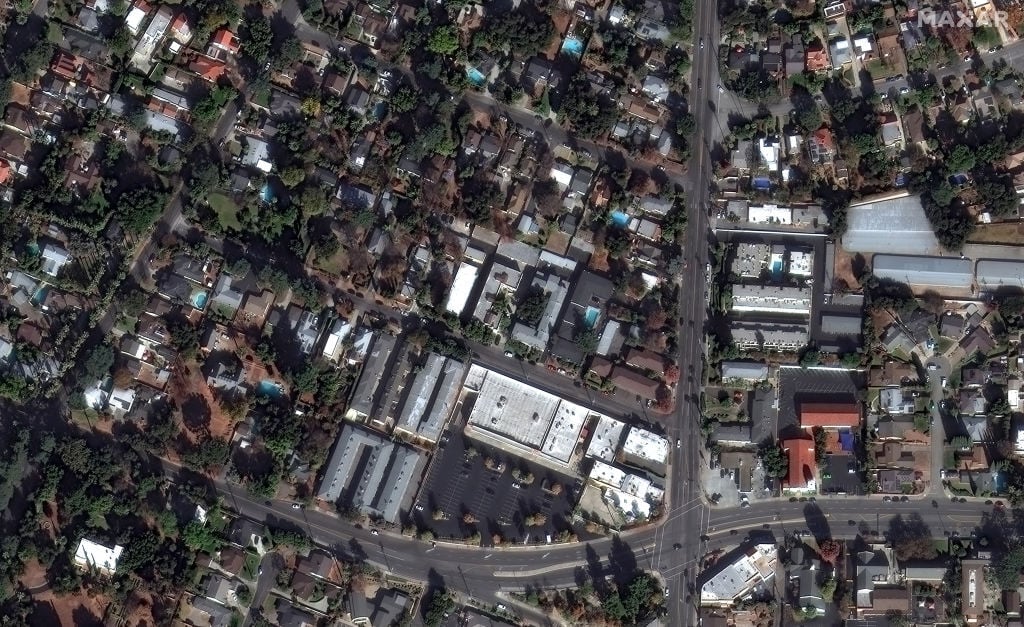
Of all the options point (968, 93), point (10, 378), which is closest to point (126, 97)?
point (10, 378)

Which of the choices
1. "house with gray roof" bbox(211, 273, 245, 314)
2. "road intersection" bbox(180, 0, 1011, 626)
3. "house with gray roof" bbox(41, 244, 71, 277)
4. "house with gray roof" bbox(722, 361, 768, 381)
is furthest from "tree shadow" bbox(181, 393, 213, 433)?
"house with gray roof" bbox(722, 361, 768, 381)

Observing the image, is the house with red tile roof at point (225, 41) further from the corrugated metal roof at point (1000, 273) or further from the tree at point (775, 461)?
the corrugated metal roof at point (1000, 273)

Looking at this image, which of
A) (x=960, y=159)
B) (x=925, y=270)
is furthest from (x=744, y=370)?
(x=960, y=159)

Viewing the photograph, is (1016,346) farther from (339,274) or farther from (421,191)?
(339,274)

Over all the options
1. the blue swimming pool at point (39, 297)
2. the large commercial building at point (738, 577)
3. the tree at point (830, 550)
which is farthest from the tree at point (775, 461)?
the blue swimming pool at point (39, 297)

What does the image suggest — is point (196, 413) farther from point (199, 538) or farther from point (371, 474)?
point (371, 474)

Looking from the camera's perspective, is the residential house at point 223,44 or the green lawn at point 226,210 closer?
the green lawn at point 226,210

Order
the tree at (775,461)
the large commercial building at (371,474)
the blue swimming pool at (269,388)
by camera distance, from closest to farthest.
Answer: the tree at (775,461), the large commercial building at (371,474), the blue swimming pool at (269,388)

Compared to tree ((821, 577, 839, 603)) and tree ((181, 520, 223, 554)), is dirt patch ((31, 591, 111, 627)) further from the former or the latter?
tree ((821, 577, 839, 603))
